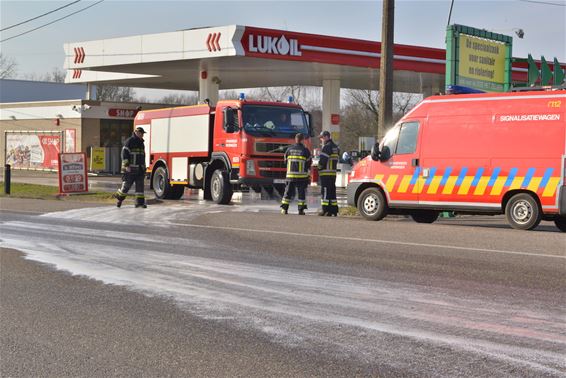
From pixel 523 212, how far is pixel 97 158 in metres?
31.2

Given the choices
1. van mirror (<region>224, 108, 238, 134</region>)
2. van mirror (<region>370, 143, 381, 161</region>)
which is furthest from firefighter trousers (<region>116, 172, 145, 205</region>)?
van mirror (<region>370, 143, 381, 161</region>)

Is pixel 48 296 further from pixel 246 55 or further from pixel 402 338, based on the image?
pixel 246 55

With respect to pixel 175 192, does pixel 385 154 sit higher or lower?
higher

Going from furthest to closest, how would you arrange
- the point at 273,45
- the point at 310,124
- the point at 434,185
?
the point at 273,45
the point at 310,124
the point at 434,185

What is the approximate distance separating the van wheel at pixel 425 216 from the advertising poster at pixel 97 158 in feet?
91.7

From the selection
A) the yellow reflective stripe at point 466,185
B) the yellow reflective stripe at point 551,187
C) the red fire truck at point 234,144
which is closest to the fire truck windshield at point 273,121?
the red fire truck at point 234,144

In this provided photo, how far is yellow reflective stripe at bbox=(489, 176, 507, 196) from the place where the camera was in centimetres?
1347

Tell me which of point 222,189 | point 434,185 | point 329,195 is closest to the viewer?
point 434,185

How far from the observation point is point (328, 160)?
16.6 meters

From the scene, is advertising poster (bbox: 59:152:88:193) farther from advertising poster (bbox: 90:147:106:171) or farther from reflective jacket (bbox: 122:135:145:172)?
advertising poster (bbox: 90:147:106:171)

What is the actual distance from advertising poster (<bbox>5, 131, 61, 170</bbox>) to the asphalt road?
1303 inches

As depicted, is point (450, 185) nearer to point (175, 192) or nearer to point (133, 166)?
point (133, 166)

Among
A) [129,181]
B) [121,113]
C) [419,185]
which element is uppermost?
[121,113]

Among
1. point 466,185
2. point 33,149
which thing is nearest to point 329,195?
point 466,185
